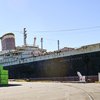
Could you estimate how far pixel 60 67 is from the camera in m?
75.2

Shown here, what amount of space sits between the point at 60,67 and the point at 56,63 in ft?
5.60

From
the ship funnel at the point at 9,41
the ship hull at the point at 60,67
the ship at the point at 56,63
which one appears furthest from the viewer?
the ship funnel at the point at 9,41

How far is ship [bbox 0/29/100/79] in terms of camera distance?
67000 mm

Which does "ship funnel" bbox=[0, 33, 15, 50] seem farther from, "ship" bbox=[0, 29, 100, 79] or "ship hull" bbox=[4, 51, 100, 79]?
"ship hull" bbox=[4, 51, 100, 79]

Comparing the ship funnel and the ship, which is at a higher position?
the ship funnel

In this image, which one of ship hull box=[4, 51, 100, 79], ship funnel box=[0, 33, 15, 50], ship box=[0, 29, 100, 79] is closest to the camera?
ship hull box=[4, 51, 100, 79]

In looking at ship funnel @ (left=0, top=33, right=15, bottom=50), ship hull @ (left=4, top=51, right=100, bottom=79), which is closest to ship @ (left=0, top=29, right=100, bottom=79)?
ship hull @ (left=4, top=51, right=100, bottom=79)

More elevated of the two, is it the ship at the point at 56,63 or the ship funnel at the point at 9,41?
the ship funnel at the point at 9,41

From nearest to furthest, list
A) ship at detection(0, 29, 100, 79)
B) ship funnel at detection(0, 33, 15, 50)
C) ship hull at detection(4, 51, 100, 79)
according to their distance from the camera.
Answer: ship hull at detection(4, 51, 100, 79) → ship at detection(0, 29, 100, 79) → ship funnel at detection(0, 33, 15, 50)

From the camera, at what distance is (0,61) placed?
102 metres

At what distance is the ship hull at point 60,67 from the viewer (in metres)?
66.6

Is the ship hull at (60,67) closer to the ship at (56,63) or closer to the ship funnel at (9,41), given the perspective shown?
the ship at (56,63)

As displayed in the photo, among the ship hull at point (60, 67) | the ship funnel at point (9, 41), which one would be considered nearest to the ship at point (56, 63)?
the ship hull at point (60, 67)

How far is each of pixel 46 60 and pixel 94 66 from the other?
17119 millimetres
